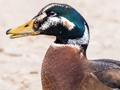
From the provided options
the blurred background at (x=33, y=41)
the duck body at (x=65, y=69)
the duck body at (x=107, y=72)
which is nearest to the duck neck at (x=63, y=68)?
the duck body at (x=65, y=69)

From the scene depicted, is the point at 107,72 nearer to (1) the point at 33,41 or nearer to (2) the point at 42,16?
(2) the point at 42,16

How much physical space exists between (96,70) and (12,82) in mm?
2090

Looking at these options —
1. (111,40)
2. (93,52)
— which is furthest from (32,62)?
(111,40)

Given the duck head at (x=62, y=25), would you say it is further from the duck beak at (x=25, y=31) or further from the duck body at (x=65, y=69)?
the duck body at (x=65, y=69)

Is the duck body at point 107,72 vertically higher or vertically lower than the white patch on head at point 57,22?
lower

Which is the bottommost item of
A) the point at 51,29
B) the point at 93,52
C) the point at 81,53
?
the point at 93,52

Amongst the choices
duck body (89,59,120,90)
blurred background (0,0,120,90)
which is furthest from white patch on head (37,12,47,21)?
blurred background (0,0,120,90)

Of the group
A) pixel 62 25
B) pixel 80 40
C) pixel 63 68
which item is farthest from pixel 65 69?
pixel 62 25

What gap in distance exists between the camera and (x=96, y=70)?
316 centimetres

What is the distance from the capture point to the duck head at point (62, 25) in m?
3.19

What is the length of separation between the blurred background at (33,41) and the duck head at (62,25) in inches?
66.6

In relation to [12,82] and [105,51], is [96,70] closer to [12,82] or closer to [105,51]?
[12,82]

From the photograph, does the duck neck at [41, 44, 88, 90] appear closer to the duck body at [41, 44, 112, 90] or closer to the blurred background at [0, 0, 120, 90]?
the duck body at [41, 44, 112, 90]

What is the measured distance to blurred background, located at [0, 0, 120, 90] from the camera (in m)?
5.11
